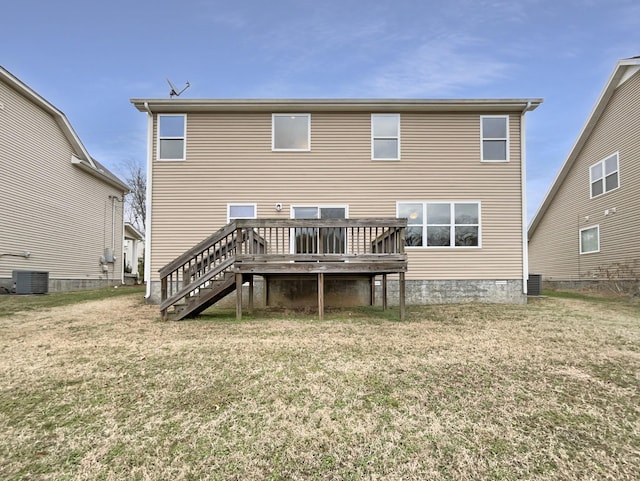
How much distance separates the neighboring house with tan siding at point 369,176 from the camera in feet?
32.6

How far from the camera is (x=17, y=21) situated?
14969mm

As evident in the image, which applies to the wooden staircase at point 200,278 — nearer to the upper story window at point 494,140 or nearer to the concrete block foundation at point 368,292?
the concrete block foundation at point 368,292

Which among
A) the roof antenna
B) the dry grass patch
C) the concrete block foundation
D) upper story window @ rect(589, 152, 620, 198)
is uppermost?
the roof antenna

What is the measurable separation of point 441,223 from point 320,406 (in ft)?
26.1

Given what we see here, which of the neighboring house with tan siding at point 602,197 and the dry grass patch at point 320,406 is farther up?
the neighboring house with tan siding at point 602,197

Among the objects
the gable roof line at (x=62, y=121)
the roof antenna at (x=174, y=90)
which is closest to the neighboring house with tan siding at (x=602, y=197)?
the roof antenna at (x=174, y=90)

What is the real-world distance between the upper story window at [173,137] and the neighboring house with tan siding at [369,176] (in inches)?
1.1

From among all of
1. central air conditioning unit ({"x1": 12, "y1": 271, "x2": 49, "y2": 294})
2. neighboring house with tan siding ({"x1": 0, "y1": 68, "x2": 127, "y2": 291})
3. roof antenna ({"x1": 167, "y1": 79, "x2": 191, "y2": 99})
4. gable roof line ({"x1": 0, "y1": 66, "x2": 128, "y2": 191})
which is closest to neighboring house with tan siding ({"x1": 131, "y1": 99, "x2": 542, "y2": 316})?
roof antenna ({"x1": 167, "y1": 79, "x2": 191, "y2": 99})

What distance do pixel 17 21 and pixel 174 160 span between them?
11.9m

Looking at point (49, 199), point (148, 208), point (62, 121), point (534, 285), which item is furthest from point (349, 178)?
point (62, 121)

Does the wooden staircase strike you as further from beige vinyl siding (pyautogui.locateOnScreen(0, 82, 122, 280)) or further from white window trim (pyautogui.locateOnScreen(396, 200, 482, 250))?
beige vinyl siding (pyautogui.locateOnScreen(0, 82, 122, 280))

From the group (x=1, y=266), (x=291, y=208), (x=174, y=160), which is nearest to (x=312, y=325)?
(x=291, y=208)

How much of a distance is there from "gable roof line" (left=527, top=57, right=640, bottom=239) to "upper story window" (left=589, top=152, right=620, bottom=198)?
1240mm

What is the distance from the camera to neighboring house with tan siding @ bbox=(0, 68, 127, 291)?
37.9 feet
